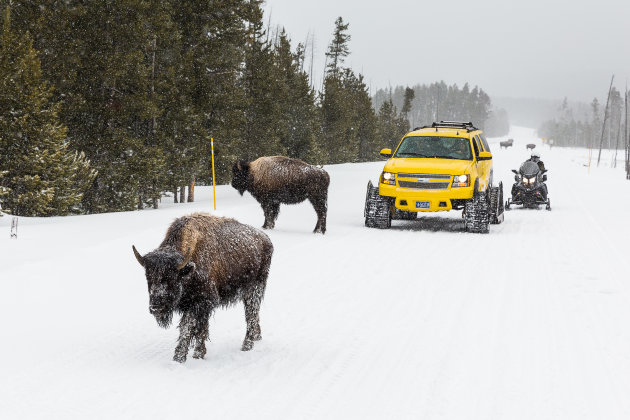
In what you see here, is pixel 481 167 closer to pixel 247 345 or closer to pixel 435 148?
pixel 435 148

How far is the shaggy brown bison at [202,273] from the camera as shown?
505cm

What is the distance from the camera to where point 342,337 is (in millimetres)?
6875

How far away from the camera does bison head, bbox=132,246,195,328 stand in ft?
16.4

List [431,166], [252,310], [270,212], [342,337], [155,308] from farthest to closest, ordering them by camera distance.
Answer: [431,166] < [270,212] < [342,337] < [252,310] < [155,308]

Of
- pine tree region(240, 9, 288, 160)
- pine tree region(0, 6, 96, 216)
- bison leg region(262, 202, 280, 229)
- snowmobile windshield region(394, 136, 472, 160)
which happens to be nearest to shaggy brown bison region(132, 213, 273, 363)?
bison leg region(262, 202, 280, 229)

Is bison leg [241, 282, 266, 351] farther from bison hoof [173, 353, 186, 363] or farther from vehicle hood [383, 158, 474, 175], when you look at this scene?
vehicle hood [383, 158, 474, 175]

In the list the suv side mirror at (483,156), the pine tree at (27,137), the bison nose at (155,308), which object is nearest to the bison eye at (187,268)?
the bison nose at (155,308)

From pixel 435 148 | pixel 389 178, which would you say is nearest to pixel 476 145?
pixel 435 148

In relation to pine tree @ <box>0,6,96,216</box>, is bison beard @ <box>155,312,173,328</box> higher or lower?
lower

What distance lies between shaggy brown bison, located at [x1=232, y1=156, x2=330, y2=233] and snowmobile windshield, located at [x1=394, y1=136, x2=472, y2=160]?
8.90 feet

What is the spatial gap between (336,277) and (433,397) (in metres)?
4.92

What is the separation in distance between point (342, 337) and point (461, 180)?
8863 millimetres

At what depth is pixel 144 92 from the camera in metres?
22.0

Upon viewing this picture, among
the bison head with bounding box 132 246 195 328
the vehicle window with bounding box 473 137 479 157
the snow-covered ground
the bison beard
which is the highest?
the vehicle window with bounding box 473 137 479 157
